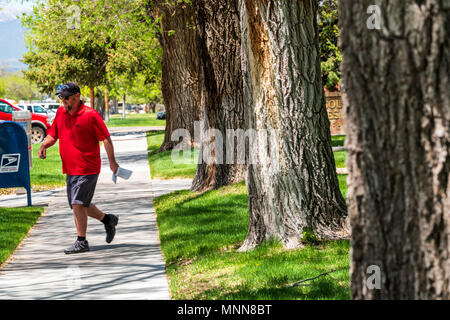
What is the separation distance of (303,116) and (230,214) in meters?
3.01

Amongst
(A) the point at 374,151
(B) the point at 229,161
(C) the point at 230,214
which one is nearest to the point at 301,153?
(C) the point at 230,214

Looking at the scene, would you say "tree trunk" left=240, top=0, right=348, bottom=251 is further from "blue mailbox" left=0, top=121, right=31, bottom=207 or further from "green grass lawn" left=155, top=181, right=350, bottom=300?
"blue mailbox" left=0, top=121, right=31, bottom=207

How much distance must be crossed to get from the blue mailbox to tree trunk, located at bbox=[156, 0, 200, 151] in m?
7.76

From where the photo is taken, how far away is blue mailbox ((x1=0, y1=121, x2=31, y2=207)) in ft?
39.7

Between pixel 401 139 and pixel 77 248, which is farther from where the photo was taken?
pixel 77 248

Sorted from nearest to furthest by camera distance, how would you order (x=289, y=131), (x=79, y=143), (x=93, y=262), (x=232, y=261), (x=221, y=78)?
(x=232, y=261) < (x=289, y=131) < (x=93, y=262) < (x=79, y=143) < (x=221, y=78)

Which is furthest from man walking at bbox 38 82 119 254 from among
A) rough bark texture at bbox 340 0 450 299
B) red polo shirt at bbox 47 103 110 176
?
rough bark texture at bbox 340 0 450 299

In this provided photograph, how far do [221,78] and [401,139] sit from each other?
9056 mm

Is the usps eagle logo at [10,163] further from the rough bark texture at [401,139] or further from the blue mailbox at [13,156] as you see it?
the rough bark texture at [401,139]

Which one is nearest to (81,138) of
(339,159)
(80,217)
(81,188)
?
(81,188)

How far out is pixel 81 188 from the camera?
316 inches

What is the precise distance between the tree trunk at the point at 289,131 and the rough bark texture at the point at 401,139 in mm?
3946

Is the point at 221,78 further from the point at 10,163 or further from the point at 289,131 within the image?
the point at 289,131

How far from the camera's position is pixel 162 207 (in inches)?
459
